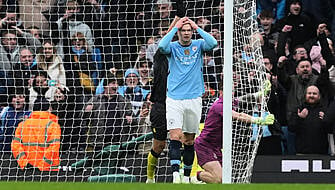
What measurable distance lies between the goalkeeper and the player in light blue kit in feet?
0.79

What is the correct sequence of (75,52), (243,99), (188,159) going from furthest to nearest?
1. (75,52)
2. (243,99)
3. (188,159)

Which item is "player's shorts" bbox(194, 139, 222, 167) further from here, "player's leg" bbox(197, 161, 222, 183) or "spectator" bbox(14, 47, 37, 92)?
"spectator" bbox(14, 47, 37, 92)

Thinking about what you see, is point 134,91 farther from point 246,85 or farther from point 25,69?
point 246,85

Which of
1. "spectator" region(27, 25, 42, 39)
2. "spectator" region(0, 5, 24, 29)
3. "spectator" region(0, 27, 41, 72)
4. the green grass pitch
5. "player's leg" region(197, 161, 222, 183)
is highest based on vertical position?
"spectator" region(0, 5, 24, 29)

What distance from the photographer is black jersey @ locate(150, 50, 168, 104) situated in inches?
416

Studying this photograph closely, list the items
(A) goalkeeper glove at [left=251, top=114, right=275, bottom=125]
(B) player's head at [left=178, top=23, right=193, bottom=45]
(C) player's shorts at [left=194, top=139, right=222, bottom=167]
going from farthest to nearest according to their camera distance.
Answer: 1. (C) player's shorts at [left=194, top=139, right=222, bottom=167]
2. (B) player's head at [left=178, top=23, right=193, bottom=45]
3. (A) goalkeeper glove at [left=251, top=114, right=275, bottom=125]

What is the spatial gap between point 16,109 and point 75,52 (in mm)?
1173

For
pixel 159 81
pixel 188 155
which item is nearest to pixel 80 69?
pixel 159 81

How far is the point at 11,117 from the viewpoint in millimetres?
11727

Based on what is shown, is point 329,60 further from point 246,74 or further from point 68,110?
point 68,110

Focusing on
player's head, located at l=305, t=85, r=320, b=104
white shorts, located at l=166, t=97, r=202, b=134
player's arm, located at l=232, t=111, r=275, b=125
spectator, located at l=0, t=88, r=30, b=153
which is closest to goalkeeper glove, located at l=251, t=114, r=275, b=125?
player's arm, located at l=232, t=111, r=275, b=125

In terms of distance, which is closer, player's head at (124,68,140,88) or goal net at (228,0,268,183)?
goal net at (228,0,268,183)


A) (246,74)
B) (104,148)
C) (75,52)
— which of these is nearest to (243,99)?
(246,74)

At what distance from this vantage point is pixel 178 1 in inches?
395
